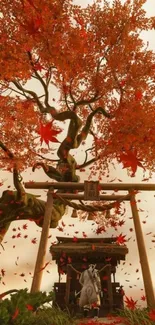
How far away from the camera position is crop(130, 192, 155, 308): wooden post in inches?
360

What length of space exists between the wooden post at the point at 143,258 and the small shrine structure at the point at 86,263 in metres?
2.36

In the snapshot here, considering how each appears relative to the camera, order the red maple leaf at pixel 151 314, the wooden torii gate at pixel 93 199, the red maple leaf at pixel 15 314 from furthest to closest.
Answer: the wooden torii gate at pixel 93 199 → the red maple leaf at pixel 151 314 → the red maple leaf at pixel 15 314

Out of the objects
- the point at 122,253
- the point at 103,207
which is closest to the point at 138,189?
the point at 103,207

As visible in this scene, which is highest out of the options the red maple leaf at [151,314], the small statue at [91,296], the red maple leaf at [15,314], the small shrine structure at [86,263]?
the small shrine structure at [86,263]

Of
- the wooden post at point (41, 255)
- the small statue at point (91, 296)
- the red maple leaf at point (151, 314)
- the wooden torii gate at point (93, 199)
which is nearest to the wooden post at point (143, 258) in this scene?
the wooden torii gate at point (93, 199)

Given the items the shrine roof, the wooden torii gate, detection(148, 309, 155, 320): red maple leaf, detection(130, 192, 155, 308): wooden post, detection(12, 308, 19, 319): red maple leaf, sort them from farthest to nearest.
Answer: the shrine roof
the wooden torii gate
detection(130, 192, 155, 308): wooden post
detection(148, 309, 155, 320): red maple leaf
detection(12, 308, 19, 319): red maple leaf

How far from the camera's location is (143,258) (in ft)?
31.9

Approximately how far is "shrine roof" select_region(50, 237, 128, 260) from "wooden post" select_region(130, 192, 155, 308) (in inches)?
92.9

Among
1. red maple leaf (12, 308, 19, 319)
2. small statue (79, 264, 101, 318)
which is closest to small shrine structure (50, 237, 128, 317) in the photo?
small statue (79, 264, 101, 318)

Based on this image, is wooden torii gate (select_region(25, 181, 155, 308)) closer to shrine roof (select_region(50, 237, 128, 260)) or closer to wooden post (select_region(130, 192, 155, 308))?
wooden post (select_region(130, 192, 155, 308))

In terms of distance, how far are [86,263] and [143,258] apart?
15.1 ft

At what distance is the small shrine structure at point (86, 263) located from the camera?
12500 millimetres

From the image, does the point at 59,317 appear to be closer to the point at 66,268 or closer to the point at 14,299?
the point at 14,299

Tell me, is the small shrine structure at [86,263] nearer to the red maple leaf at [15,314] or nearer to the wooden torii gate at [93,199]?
the wooden torii gate at [93,199]
